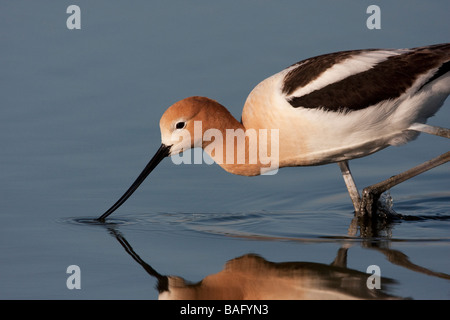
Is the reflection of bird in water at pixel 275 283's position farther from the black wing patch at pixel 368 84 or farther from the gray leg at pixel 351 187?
the gray leg at pixel 351 187

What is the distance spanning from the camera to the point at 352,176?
8.74 metres

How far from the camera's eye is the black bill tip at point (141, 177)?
7.62 meters

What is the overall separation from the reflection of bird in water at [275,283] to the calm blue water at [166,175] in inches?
3.2

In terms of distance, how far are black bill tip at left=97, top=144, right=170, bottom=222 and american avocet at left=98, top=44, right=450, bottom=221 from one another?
0.01 meters

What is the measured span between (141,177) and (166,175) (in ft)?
2.99

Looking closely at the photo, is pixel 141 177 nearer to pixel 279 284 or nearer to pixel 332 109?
pixel 332 109

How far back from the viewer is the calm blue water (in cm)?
643

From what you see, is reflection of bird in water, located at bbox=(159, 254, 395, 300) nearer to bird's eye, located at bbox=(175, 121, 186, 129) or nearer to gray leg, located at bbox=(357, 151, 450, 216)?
bird's eye, located at bbox=(175, 121, 186, 129)

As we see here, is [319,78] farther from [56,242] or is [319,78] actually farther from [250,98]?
[56,242]

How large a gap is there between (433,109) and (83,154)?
3.62 meters

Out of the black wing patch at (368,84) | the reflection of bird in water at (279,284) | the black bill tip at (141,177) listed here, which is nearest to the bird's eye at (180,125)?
the black bill tip at (141,177)

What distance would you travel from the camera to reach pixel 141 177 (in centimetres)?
788

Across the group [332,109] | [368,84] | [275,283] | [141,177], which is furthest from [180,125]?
[275,283]

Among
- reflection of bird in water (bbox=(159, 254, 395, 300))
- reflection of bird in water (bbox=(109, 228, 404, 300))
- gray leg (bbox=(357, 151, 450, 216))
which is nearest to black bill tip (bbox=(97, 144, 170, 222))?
reflection of bird in water (bbox=(109, 228, 404, 300))
